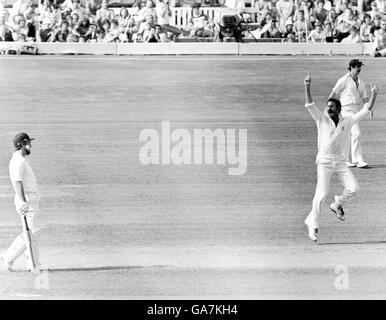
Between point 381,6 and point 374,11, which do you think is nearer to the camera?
point 374,11

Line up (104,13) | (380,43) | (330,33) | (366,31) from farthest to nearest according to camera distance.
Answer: (104,13) < (330,33) < (366,31) < (380,43)

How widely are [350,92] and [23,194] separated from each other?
834 cm

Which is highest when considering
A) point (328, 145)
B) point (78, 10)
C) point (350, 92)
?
point (78, 10)

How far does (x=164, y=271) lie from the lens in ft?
55.8

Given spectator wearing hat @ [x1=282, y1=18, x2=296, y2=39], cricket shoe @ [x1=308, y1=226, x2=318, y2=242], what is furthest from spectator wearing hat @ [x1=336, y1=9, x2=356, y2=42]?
cricket shoe @ [x1=308, y1=226, x2=318, y2=242]

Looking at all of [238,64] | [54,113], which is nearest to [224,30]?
[238,64]

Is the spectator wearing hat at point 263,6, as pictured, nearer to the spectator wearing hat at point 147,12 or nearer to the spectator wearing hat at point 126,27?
the spectator wearing hat at point 147,12

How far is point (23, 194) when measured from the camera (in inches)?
642

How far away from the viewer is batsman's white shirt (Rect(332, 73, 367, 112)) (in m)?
22.8

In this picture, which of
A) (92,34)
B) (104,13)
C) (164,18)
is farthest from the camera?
(104,13)

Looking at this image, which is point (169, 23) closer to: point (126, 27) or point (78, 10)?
point (126, 27)

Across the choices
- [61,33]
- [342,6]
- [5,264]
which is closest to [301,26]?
[342,6]

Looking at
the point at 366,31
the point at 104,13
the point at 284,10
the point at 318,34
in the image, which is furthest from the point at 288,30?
the point at 104,13

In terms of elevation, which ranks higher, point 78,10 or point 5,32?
point 78,10
